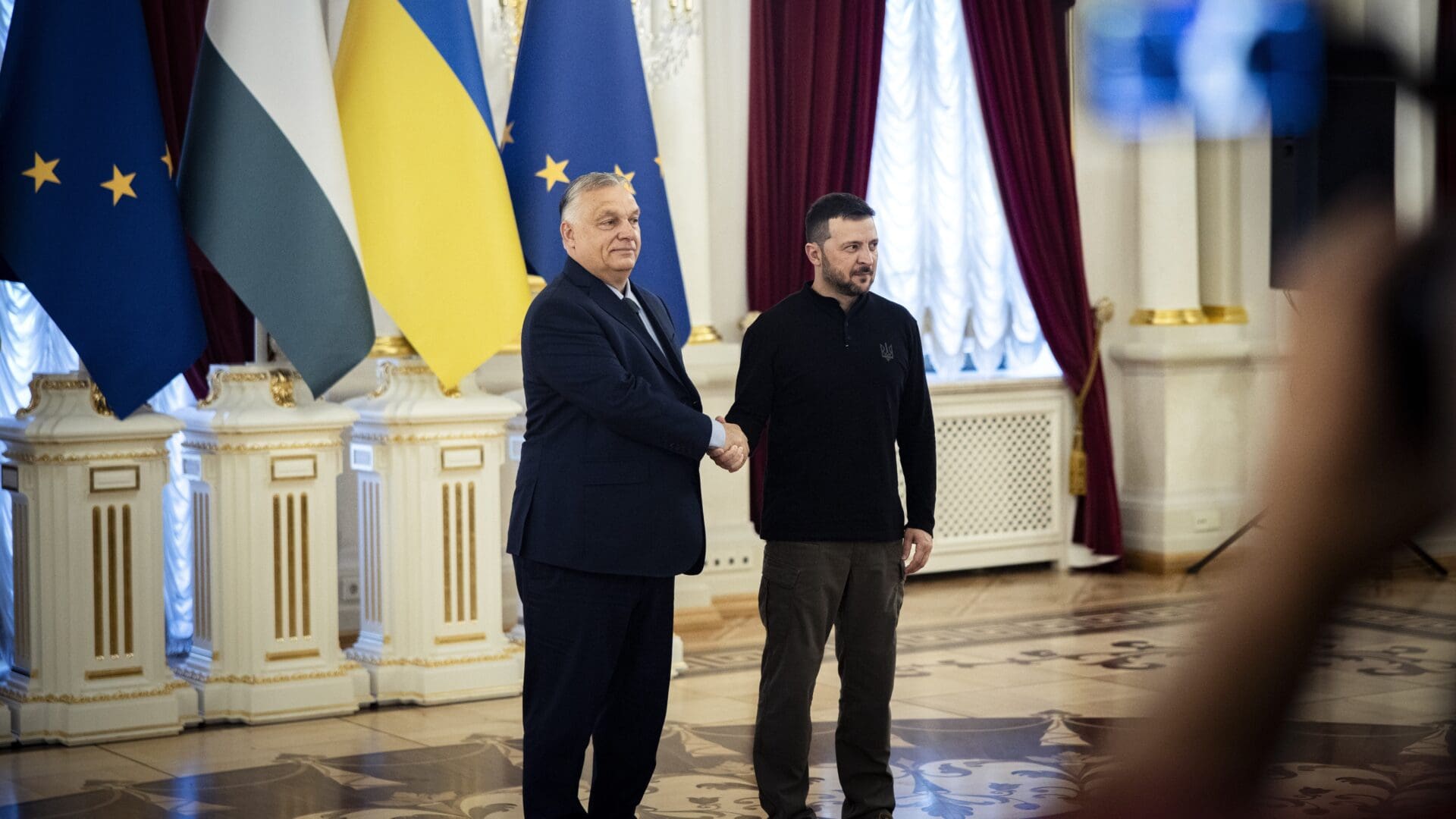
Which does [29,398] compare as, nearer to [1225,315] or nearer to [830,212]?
[830,212]

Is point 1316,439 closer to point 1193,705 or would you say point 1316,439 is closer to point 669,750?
point 1193,705

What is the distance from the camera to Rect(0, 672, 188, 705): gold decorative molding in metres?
4.68

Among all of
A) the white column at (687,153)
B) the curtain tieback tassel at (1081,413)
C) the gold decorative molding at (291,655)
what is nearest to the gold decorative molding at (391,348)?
the gold decorative molding at (291,655)

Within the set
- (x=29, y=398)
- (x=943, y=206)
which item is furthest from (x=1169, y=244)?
(x=29, y=398)

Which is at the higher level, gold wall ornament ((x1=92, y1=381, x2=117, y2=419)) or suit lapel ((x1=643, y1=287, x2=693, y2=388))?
suit lapel ((x1=643, y1=287, x2=693, y2=388))

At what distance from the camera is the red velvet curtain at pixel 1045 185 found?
786 cm

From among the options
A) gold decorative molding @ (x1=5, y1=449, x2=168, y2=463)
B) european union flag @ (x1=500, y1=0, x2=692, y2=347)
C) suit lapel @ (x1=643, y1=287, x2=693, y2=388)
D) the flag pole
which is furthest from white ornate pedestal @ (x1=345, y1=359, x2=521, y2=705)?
suit lapel @ (x1=643, y1=287, x2=693, y2=388)

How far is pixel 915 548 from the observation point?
12.1ft

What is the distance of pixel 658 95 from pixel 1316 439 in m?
6.08

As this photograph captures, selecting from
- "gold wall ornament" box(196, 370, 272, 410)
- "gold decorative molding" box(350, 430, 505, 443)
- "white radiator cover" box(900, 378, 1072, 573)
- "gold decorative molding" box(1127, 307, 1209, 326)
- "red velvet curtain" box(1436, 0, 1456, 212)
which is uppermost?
"gold decorative molding" box(1127, 307, 1209, 326)

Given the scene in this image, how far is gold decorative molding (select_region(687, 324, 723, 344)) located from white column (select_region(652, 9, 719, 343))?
0.51ft

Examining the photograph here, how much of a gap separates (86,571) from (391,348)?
3.95 feet

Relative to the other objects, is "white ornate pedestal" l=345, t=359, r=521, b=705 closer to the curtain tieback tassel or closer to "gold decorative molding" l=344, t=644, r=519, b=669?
"gold decorative molding" l=344, t=644, r=519, b=669

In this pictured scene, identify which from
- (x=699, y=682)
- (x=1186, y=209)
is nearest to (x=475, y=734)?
(x=699, y=682)
